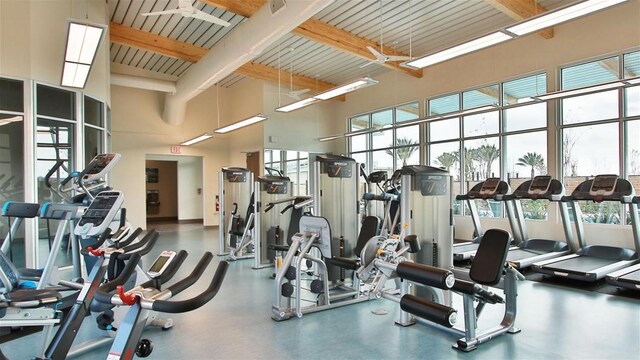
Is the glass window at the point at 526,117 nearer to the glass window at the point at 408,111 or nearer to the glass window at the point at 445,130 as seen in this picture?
the glass window at the point at 445,130

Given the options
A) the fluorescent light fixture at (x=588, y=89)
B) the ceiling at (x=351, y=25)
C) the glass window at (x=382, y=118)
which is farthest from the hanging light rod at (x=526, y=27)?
the glass window at (x=382, y=118)

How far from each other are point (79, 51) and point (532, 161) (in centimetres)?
838

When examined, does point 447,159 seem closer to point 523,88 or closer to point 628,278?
point 523,88

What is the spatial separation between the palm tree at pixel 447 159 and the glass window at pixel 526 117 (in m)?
1.47

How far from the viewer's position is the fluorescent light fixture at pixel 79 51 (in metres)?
4.07

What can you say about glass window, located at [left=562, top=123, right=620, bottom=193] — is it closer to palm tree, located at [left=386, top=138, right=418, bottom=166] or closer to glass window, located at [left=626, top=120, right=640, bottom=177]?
glass window, located at [left=626, top=120, right=640, bottom=177]

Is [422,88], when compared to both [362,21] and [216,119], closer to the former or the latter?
[362,21]

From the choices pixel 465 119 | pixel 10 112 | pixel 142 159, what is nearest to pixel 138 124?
pixel 142 159

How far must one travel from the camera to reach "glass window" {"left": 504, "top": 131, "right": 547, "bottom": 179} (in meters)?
7.83

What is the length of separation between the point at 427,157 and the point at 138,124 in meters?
8.74

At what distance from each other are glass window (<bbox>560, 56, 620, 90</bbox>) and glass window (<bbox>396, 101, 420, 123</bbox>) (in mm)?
3568

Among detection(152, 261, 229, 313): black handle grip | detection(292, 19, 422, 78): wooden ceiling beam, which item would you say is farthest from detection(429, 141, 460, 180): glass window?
detection(152, 261, 229, 313): black handle grip

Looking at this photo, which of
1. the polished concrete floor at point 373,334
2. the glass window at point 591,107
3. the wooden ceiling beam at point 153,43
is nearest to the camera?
the polished concrete floor at point 373,334

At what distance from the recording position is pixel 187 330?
3.63 meters
